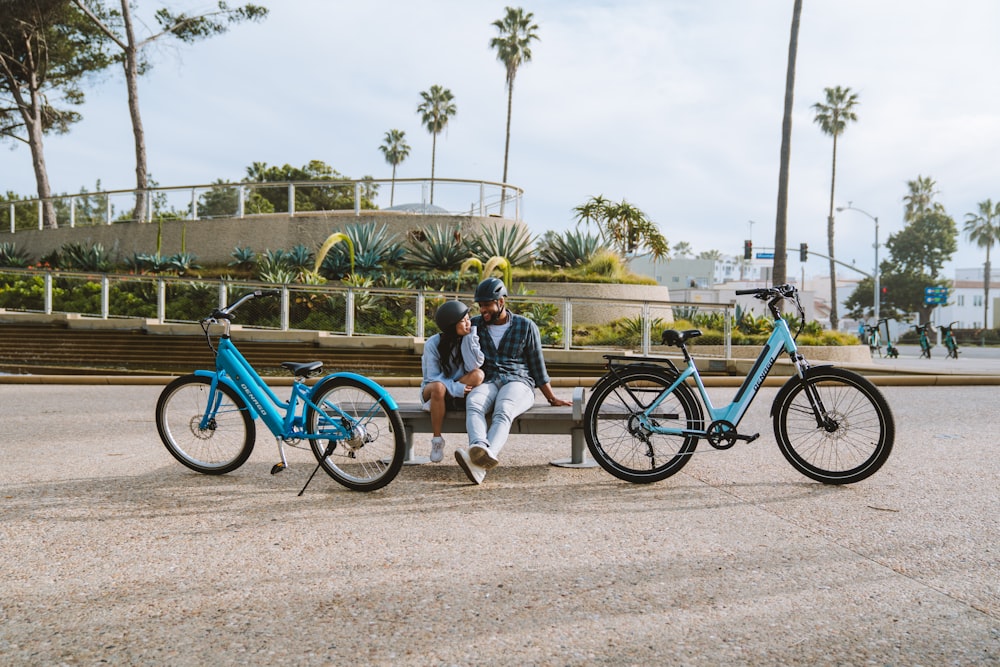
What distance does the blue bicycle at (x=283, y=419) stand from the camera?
16.1 feet

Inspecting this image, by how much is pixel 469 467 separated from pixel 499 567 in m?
1.62

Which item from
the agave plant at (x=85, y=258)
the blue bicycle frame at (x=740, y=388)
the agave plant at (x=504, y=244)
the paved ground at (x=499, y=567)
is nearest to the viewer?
the paved ground at (x=499, y=567)

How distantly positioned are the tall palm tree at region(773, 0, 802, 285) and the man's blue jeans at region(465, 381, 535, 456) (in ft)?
58.1

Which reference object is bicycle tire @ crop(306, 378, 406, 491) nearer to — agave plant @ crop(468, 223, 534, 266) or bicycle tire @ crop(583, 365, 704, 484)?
bicycle tire @ crop(583, 365, 704, 484)

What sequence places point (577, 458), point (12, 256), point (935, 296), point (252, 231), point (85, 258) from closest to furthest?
point (577, 458)
point (85, 258)
point (252, 231)
point (12, 256)
point (935, 296)

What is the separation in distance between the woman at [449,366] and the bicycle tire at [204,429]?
3.95ft

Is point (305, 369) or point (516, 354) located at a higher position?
point (516, 354)

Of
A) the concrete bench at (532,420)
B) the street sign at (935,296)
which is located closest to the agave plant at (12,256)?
the concrete bench at (532,420)

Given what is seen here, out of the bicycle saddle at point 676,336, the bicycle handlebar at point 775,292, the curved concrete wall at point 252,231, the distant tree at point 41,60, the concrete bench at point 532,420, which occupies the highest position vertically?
the distant tree at point 41,60

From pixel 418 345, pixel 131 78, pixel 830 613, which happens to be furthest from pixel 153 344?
pixel 131 78

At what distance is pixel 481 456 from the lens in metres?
5.04

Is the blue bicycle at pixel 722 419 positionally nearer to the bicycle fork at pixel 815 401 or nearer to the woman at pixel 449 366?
the bicycle fork at pixel 815 401

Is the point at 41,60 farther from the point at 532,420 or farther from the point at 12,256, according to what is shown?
the point at 532,420

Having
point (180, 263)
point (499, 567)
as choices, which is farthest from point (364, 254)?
point (499, 567)
